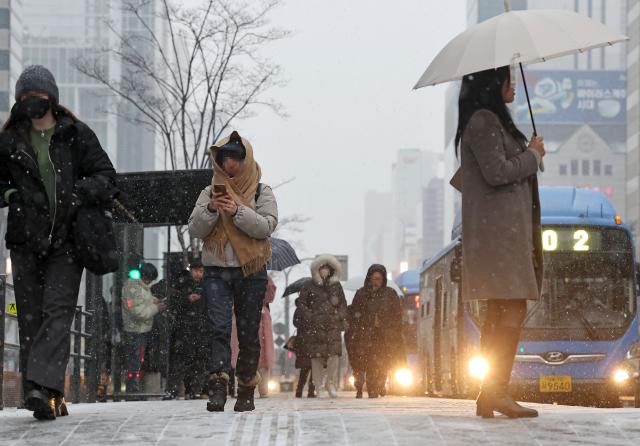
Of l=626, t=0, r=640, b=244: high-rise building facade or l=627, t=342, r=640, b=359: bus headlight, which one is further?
l=626, t=0, r=640, b=244: high-rise building facade

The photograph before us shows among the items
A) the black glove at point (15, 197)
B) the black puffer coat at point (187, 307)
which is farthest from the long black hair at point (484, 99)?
the black puffer coat at point (187, 307)

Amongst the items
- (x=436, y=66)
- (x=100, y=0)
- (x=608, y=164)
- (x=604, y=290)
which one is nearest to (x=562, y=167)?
(x=608, y=164)

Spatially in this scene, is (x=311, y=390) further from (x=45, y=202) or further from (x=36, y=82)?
(x=36, y=82)

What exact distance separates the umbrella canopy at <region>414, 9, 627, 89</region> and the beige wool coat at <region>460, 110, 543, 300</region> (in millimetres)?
568

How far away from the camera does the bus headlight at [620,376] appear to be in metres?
16.6

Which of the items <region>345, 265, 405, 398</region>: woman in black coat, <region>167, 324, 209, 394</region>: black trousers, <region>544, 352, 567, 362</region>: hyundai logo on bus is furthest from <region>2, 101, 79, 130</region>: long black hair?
<region>544, 352, 567, 362</region>: hyundai logo on bus

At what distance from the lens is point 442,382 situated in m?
20.5

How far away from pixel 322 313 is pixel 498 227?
31.3ft

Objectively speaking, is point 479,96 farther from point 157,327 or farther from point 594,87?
point 594,87

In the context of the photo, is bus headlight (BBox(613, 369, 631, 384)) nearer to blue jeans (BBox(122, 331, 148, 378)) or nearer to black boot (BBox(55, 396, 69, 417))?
blue jeans (BBox(122, 331, 148, 378))

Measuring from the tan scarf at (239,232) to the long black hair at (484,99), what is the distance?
1666mm

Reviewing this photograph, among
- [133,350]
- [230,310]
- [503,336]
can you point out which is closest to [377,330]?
[133,350]

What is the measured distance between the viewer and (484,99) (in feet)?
22.7

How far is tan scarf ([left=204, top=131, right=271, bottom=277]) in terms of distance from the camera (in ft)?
26.3
